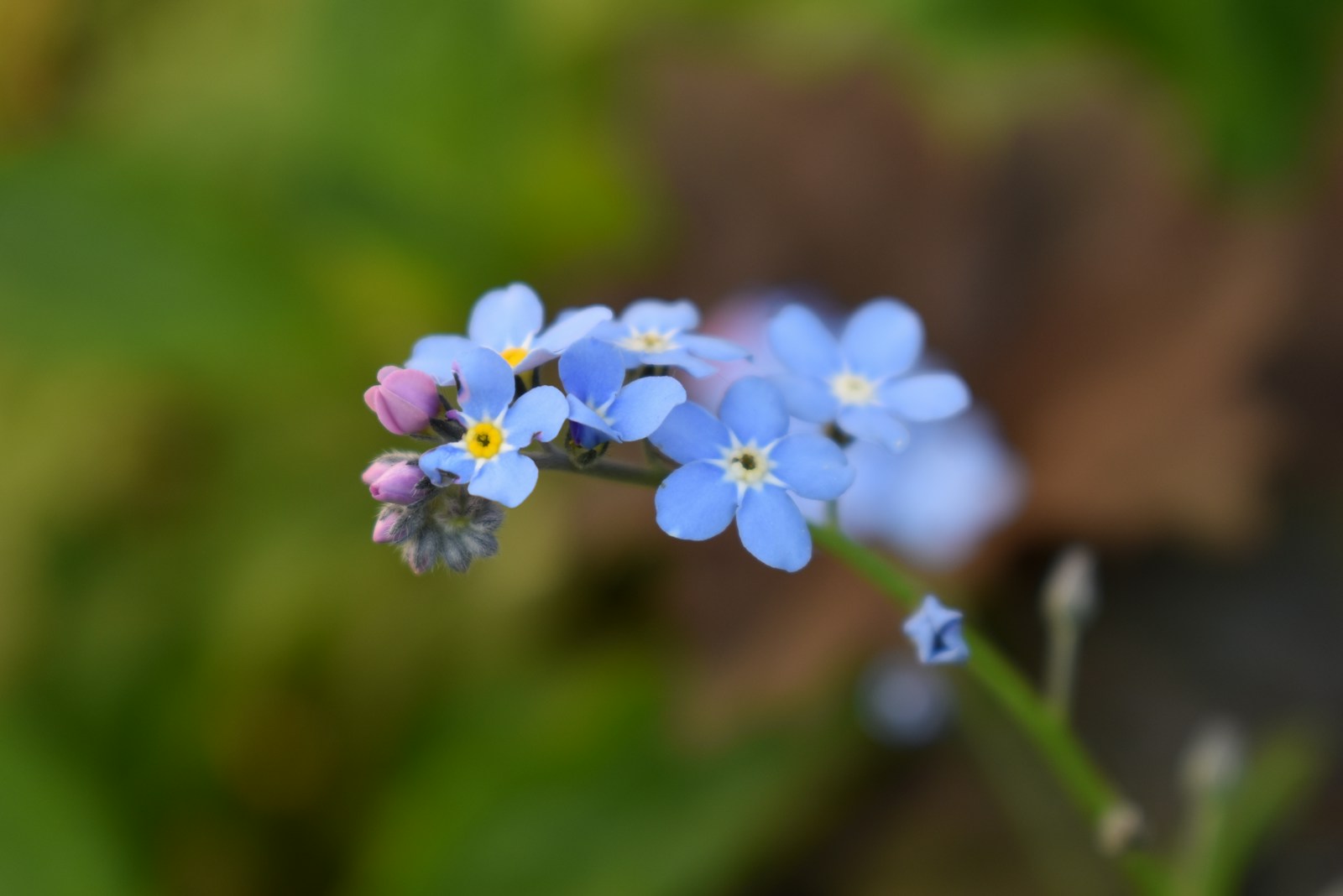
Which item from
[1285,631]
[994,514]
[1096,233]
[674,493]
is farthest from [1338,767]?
[674,493]

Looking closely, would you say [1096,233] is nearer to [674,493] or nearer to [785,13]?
[785,13]

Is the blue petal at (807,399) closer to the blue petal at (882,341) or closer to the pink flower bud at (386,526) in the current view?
the blue petal at (882,341)

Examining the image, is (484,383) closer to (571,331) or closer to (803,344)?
(571,331)

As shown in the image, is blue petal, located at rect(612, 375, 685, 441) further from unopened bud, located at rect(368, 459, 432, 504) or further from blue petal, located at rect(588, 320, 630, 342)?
unopened bud, located at rect(368, 459, 432, 504)

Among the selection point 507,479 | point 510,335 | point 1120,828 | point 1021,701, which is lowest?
point 1120,828

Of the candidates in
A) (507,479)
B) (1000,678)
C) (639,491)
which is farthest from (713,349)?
(639,491)
